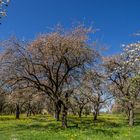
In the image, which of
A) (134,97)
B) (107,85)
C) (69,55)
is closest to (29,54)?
(69,55)

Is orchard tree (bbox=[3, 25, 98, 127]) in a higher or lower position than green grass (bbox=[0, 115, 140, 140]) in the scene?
higher

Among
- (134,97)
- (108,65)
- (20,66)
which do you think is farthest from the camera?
(108,65)

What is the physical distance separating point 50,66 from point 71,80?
2683 mm

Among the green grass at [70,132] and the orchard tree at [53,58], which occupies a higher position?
the orchard tree at [53,58]

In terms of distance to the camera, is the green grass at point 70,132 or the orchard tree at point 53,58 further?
the orchard tree at point 53,58

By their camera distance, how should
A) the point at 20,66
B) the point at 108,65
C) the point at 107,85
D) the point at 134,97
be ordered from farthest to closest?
the point at 107,85
the point at 108,65
the point at 134,97
the point at 20,66

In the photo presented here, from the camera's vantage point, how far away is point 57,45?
33.9 meters

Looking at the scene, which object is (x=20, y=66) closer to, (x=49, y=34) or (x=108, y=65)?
(x=49, y=34)

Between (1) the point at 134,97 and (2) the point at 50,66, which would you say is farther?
(1) the point at 134,97

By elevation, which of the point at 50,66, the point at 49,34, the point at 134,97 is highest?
the point at 49,34

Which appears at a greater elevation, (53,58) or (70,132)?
(53,58)

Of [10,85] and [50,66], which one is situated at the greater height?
[50,66]

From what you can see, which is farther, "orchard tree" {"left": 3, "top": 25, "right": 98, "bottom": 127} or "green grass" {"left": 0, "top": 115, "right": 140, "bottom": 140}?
"orchard tree" {"left": 3, "top": 25, "right": 98, "bottom": 127}

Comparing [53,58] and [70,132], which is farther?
[53,58]
